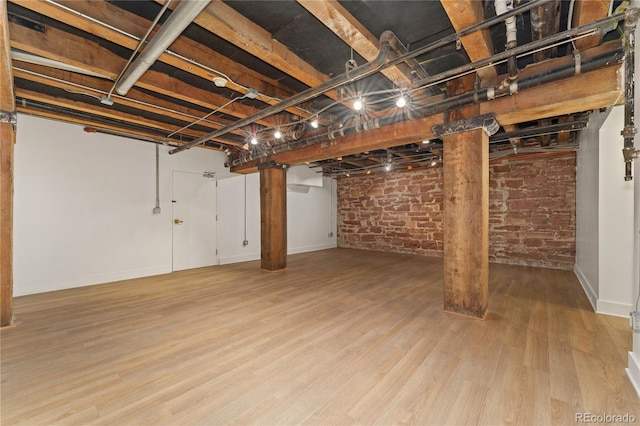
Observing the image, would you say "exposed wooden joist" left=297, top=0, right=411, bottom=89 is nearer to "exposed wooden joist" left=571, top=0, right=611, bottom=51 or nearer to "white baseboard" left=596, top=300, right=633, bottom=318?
"exposed wooden joist" left=571, top=0, right=611, bottom=51

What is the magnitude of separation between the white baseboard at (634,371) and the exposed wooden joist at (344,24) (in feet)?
8.62

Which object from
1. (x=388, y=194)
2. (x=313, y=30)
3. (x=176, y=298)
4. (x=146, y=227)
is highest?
(x=313, y=30)

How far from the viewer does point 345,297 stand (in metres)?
3.30

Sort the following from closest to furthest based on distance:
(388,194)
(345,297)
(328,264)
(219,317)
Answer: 1. (219,317)
2. (345,297)
3. (328,264)
4. (388,194)

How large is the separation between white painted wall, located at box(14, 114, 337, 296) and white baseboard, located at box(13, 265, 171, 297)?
0.01 meters

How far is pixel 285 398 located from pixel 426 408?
0.79 meters

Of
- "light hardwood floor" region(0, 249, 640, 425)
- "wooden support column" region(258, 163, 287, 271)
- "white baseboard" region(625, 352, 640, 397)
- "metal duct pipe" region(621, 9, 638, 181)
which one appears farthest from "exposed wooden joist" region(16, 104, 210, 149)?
"white baseboard" region(625, 352, 640, 397)

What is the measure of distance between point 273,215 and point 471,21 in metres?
3.87

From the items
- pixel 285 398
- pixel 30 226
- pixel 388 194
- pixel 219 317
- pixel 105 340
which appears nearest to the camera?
pixel 285 398

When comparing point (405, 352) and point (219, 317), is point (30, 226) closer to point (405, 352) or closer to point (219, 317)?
point (219, 317)

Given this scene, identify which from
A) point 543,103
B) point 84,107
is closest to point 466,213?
point 543,103

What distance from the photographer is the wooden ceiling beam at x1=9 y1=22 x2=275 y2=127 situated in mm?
1985

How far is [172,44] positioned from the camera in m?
2.13

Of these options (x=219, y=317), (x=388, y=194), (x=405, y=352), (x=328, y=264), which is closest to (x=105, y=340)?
(x=219, y=317)
